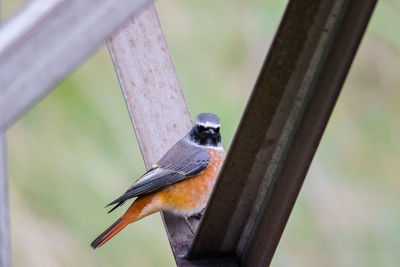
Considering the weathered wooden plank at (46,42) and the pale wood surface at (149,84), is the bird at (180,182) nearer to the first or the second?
the pale wood surface at (149,84)

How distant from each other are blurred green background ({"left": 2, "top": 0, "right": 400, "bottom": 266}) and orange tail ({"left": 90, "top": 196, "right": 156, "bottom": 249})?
812 millimetres

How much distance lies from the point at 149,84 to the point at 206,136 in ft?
3.30

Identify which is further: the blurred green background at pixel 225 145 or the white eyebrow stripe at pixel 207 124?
the blurred green background at pixel 225 145

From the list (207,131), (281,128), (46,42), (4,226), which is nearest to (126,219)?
(207,131)

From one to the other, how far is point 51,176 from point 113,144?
16.0 inches

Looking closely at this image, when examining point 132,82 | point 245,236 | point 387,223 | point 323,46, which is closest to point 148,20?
point 132,82

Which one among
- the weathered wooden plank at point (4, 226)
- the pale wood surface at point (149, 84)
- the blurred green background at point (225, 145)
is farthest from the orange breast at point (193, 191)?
the weathered wooden plank at point (4, 226)

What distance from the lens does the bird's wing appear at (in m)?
2.98

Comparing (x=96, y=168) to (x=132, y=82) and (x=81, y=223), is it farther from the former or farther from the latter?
(x=132, y=82)

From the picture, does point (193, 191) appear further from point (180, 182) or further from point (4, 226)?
point (4, 226)

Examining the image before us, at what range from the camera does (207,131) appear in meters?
3.61

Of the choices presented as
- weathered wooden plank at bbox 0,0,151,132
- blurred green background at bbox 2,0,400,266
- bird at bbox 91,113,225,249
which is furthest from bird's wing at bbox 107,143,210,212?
weathered wooden plank at bbox 0,0,151,132

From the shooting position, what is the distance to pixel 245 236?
2043 mm

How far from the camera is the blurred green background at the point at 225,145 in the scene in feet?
13.5
